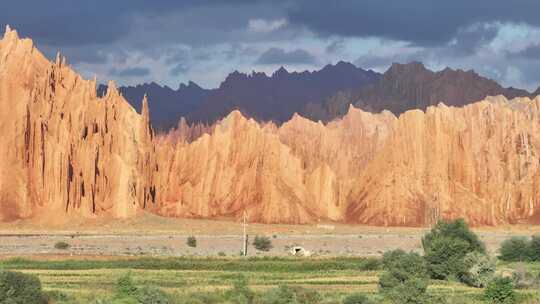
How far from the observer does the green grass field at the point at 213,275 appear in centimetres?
5353

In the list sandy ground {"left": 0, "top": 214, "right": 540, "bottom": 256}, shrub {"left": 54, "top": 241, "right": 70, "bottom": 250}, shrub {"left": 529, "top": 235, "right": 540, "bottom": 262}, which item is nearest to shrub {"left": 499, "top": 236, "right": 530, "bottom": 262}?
shrub {"left": 529, "top": 235, "right": 540, "bottom": 262}

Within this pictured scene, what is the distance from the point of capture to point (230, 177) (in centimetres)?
13175

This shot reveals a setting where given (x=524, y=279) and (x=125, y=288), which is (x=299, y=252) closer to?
(x=524, y=279)

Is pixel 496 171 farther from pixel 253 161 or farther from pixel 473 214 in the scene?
pixel 253 161

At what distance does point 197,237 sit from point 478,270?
4339 cm

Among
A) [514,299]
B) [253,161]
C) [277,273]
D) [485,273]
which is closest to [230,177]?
[253,161]

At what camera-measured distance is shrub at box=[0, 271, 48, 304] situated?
43281 mm

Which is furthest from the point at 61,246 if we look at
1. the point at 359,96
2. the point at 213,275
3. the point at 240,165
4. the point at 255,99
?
the point at 255,99

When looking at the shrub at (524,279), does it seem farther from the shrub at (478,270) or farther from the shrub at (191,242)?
the shrub at (191,242)

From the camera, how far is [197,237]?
101 metres

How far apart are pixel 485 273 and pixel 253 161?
73042 mm

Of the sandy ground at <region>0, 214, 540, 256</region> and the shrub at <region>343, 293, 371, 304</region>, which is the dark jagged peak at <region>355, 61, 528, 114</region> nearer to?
the sandy ground at <region>0, 214, 540, 256</region>

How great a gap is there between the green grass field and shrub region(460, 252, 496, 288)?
868 mm

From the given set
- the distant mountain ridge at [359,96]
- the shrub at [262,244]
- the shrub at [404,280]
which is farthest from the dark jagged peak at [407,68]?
the shrub at [404,280]
